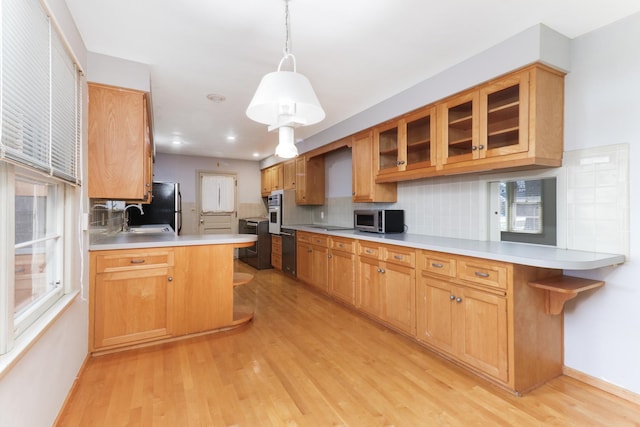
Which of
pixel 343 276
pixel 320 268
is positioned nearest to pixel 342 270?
pixel 343 276

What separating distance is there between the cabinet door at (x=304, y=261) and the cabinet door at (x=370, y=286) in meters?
1.25

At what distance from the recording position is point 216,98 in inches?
135

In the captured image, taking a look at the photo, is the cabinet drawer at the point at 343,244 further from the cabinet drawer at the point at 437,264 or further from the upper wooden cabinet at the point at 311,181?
the upper wooden cabinet at the point at 311,181

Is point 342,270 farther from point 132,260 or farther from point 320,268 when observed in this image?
point 132,260

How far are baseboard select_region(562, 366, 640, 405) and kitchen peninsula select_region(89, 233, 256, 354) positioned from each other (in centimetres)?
279

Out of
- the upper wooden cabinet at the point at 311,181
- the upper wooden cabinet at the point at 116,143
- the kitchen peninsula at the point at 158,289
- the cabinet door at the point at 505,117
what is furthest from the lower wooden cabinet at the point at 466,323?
the upper wooden cabinet at the point at 311,181

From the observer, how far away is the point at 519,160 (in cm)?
222

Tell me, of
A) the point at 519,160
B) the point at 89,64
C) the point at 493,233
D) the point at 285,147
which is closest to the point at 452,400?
the point at 493,233

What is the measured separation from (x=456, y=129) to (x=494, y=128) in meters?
0.37

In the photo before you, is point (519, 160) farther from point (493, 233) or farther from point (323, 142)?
point (323, 142)

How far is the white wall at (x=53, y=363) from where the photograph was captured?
125cm

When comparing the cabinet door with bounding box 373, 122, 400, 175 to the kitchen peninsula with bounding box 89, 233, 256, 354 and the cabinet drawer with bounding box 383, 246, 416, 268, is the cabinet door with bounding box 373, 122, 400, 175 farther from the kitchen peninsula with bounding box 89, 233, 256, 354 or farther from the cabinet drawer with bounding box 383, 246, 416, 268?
the kitchen peninsula with bounding box 89, 233, 256, 354

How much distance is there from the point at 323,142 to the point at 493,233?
9.21 ft

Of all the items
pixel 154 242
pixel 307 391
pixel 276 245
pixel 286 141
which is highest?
pixel 286 141
